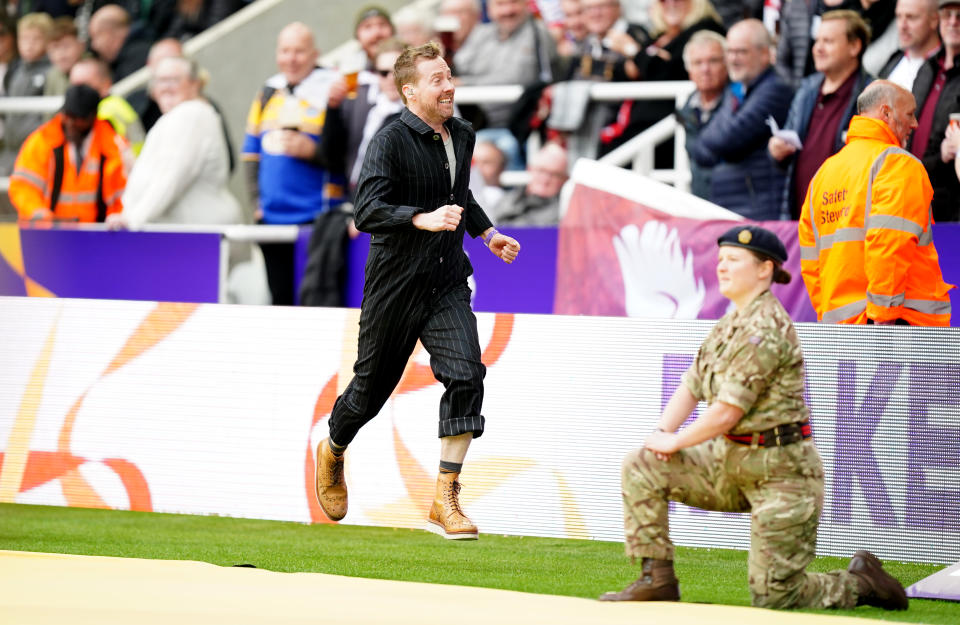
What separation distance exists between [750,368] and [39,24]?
1126 centimetres

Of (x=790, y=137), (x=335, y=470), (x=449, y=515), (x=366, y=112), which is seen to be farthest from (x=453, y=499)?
(x=366, y=112)

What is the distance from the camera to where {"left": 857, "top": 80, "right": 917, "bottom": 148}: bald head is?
8086 mm

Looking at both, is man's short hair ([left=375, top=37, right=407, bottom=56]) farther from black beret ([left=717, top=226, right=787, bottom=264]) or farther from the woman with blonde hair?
black beret ([left=717, top=226, right=787, bottom=264])

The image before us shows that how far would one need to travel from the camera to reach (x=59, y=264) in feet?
41.3

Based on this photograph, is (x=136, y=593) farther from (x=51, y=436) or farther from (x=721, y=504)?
(x=51, y=436)

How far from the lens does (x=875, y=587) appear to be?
19.8 feet

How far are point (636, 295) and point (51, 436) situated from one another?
3.78m

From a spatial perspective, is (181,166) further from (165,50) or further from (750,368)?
(750,368)

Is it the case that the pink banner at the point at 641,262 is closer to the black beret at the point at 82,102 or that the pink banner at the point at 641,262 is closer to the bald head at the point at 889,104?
the bald head at the point at 889,104

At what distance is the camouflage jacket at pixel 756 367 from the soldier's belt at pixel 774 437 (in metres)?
0.02

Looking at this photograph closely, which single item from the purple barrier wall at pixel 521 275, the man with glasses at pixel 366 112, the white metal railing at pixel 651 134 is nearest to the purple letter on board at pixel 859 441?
the purple barrier wall at pixel 521 275

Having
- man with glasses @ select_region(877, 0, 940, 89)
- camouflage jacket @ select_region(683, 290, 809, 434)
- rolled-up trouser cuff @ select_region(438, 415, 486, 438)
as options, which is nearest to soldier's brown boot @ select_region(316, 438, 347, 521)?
rolled-up trouser cuff @ select_region(438, 415, 486, 438)

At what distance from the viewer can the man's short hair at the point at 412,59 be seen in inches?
281

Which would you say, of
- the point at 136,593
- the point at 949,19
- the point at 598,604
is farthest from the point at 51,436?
the point at 949,19
